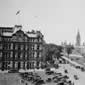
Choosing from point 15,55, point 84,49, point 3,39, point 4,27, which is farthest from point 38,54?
point 84,49

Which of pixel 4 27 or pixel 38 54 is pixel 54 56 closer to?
pixel 38 54

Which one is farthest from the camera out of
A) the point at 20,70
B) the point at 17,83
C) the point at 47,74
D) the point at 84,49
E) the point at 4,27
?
the point at 84,49

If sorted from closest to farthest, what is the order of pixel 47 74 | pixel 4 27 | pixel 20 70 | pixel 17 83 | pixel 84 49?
pixel 17 83, pixel 47 74, pixel 20 70, pixel 4 27, pixel 84 49

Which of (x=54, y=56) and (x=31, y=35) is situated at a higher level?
(x=31, y=35)

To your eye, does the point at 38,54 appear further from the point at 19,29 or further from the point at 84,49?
the point at 84,49

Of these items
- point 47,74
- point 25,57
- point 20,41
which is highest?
point 20,41

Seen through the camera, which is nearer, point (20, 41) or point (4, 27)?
point (20, 41)
